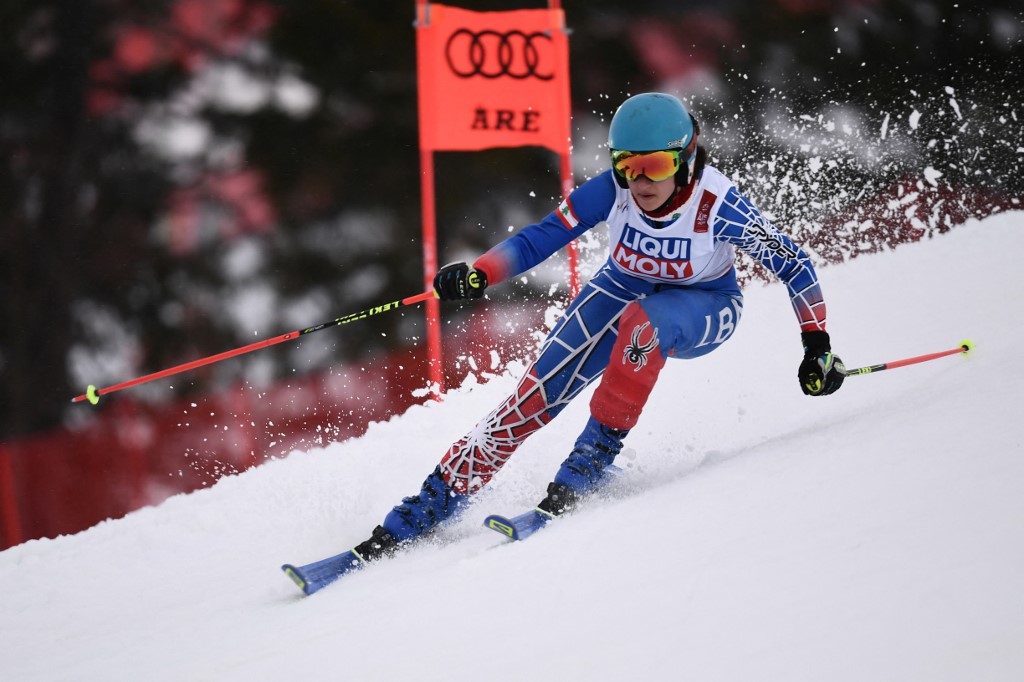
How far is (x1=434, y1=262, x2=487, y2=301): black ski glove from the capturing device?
7.88ft

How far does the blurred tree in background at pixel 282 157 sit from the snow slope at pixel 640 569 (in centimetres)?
84

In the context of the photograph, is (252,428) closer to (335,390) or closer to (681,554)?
(335,390)

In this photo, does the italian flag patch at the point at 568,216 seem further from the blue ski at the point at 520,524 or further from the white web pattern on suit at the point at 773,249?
the blue ski at the point at 520,524

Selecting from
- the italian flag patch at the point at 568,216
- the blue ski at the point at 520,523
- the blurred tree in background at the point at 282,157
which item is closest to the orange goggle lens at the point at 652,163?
the italian flag patch at the point at 568,216

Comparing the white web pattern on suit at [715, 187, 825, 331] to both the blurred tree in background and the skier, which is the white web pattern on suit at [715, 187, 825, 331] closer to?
the skier

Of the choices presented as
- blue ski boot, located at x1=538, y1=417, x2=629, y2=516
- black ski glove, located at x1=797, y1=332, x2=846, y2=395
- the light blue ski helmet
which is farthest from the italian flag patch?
black ski glove, located at x1=797, y1=332, x2=846, y2=395

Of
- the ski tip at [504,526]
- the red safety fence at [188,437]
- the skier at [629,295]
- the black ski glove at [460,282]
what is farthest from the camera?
the red safety fence at [188,437]

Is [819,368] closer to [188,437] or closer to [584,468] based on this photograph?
[584,468]

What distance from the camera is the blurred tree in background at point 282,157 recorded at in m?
3.69

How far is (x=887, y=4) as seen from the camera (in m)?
5.46

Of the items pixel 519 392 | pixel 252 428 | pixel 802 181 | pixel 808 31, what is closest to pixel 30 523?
pixel 252 428

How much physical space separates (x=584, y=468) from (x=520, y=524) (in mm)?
295

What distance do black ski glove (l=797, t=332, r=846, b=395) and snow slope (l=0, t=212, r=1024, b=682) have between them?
12 centimetres

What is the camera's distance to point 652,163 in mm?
2252
